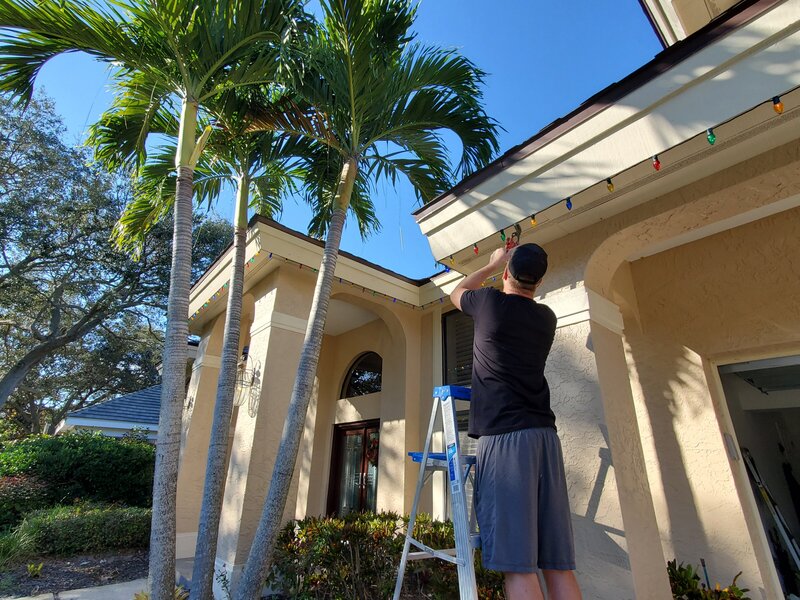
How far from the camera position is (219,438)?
397 cm

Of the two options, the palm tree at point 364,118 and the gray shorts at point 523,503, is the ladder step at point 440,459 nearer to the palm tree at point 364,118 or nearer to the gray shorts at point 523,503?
the gray shorts at point 523,503

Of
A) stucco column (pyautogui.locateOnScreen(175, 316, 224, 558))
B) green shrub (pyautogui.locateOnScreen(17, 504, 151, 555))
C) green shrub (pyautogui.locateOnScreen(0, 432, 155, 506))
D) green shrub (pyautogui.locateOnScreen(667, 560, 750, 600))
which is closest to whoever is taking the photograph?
green shrub (pyautogui.locateOnScreen(667, 560, 750, 600))

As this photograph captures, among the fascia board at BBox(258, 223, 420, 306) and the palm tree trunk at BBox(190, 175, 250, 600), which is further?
the fascia board at BBox(258, 223, 420, 306)

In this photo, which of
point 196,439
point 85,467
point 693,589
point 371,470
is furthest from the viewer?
point 85,467

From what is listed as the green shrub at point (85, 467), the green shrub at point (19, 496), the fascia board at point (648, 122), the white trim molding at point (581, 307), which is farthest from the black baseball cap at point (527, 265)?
the green shrub at point (85, 467)

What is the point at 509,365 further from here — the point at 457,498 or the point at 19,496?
the point at 19,496

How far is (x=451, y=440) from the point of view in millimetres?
2176

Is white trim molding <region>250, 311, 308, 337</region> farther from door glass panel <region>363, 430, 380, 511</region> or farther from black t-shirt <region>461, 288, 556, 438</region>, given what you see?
black t-shirt <region>461, 288, 556, 438</region>

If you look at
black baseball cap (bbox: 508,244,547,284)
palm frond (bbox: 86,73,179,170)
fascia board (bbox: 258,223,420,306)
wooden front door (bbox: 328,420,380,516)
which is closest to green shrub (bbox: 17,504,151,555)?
wooden front door (bbox: 328,420,380,516)

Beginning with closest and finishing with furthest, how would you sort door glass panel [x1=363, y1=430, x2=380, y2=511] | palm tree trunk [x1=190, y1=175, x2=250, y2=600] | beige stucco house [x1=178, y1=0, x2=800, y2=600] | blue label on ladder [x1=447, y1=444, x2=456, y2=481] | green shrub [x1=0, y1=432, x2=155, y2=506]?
1. blue label on ladder [x1=447, y1=444, x2=456, y2=481]
2. beige stucco house [x1=178, y1=0, x2=800, y2=600]
3. palm tree trunk [x1=190, y1=175, x2=250, y2=600]
4. door glass panel [x1=363, y1=430, x2=380, y2=511]
5. green shrub [x1=0, y1=432, x2=155, y2=506]

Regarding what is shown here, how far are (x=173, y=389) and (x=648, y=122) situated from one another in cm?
402

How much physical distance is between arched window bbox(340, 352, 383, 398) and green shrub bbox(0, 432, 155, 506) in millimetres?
5382

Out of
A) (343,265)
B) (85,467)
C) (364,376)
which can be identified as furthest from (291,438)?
(85,467)

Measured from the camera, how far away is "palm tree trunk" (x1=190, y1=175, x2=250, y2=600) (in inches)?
140
